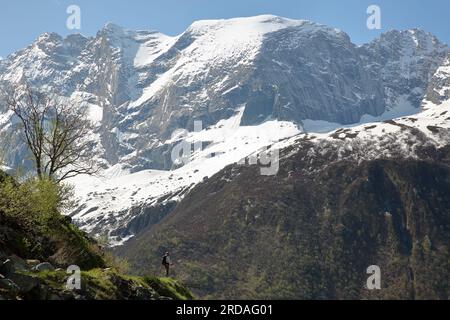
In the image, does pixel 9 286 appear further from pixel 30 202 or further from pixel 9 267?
pixel 30 202

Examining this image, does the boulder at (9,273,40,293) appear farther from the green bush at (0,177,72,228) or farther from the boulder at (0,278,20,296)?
the green bush at (0,177,72,228)

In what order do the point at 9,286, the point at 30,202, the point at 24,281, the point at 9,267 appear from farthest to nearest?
the point at 30,202 < the point at 9,267 < the point at 24,281 < the point at 9,286

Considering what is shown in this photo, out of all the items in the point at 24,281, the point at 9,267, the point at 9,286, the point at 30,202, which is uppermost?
the point at 30,202

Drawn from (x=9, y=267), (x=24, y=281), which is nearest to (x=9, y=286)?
(x=24, y=281)

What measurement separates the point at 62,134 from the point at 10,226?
19.3m

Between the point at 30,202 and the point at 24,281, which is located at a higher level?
the point at 30,202

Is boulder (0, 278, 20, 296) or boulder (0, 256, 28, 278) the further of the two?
boulder (0, 256, 28, 278)

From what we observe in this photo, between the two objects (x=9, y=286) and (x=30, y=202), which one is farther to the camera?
(x=30, y=202)

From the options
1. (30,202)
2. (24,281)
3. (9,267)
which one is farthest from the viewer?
(30,202)

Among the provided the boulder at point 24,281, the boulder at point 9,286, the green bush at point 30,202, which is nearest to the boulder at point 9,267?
the boulder at point 24,281

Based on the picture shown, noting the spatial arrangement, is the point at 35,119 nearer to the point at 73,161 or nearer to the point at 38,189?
the point at 73,161

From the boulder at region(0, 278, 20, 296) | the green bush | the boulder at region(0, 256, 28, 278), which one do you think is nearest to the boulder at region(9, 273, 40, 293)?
the boulder at region(0, 256, 28, 278)

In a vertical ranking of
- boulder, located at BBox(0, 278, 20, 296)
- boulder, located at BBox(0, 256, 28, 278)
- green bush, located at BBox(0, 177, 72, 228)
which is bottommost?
boulder, located at BBox(0, 278, 20, 296)
